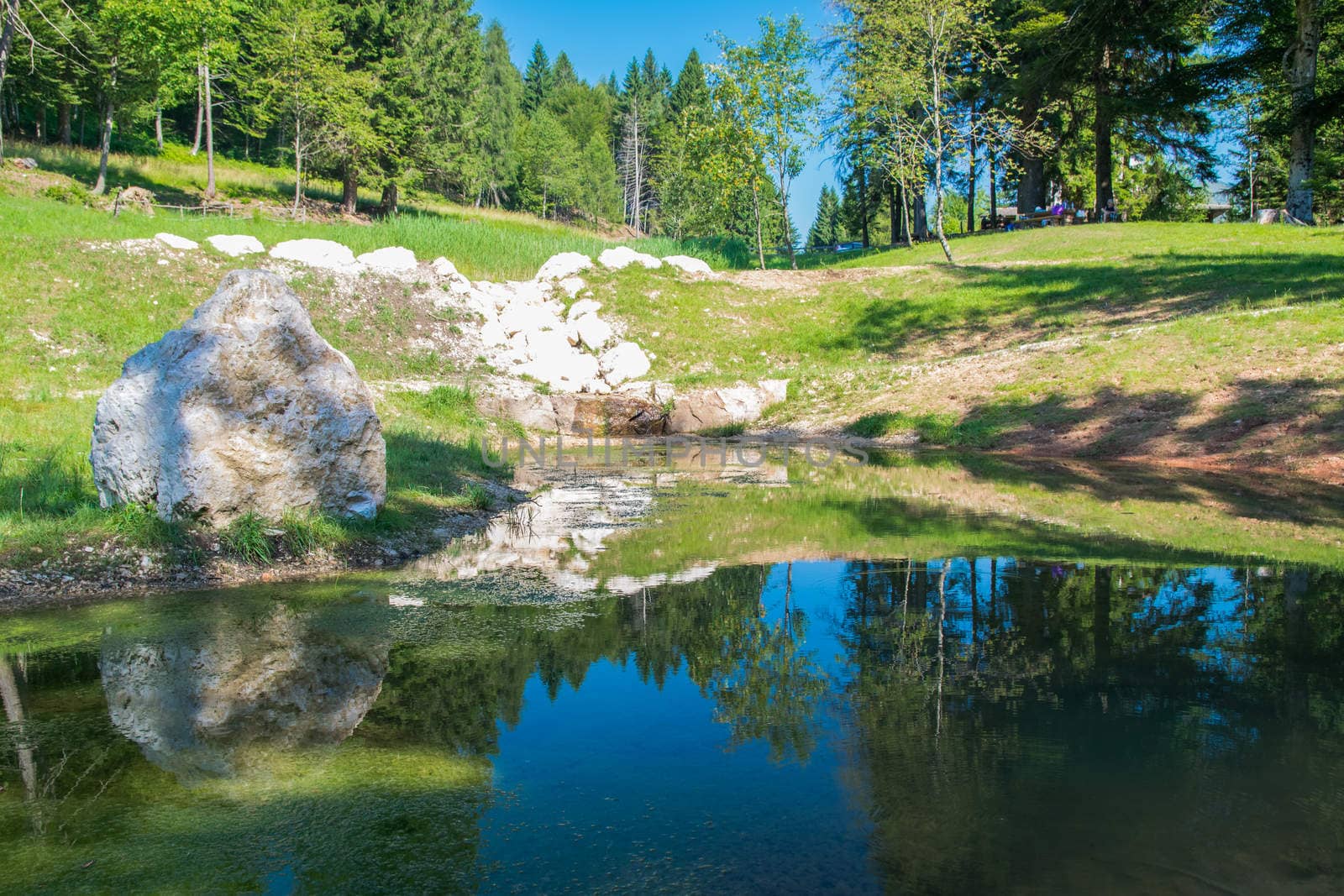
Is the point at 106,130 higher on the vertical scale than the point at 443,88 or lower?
lower

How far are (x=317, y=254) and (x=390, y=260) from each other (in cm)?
197

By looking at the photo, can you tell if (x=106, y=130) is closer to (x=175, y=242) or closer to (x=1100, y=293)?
(x=175, y=242)

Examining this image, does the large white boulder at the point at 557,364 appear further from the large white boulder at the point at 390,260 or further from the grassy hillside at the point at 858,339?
the large white boulder at the point at 390,260

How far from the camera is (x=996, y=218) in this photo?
4931 cm

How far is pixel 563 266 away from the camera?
2842 centimetres

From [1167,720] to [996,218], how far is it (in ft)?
162

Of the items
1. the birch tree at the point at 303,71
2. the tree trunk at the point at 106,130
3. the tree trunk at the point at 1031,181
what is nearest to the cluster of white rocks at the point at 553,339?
the birch tree at the point at 303,71

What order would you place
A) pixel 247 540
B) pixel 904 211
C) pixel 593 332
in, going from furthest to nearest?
1. pixel 904 211
2. pixel 593 332
3. pixel 247 540

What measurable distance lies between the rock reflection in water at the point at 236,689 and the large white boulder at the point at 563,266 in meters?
22.8

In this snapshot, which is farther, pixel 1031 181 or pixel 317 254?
pixel 1031 181

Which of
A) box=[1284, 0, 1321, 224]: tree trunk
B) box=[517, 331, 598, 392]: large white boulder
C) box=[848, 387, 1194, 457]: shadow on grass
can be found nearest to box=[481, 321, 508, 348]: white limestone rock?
box=[517, 331, 598, 392]: large white boulder

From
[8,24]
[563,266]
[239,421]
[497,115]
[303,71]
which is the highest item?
[497,115]

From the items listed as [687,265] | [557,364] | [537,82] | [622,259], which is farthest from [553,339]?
[537,82]

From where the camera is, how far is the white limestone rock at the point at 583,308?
26375 mm
